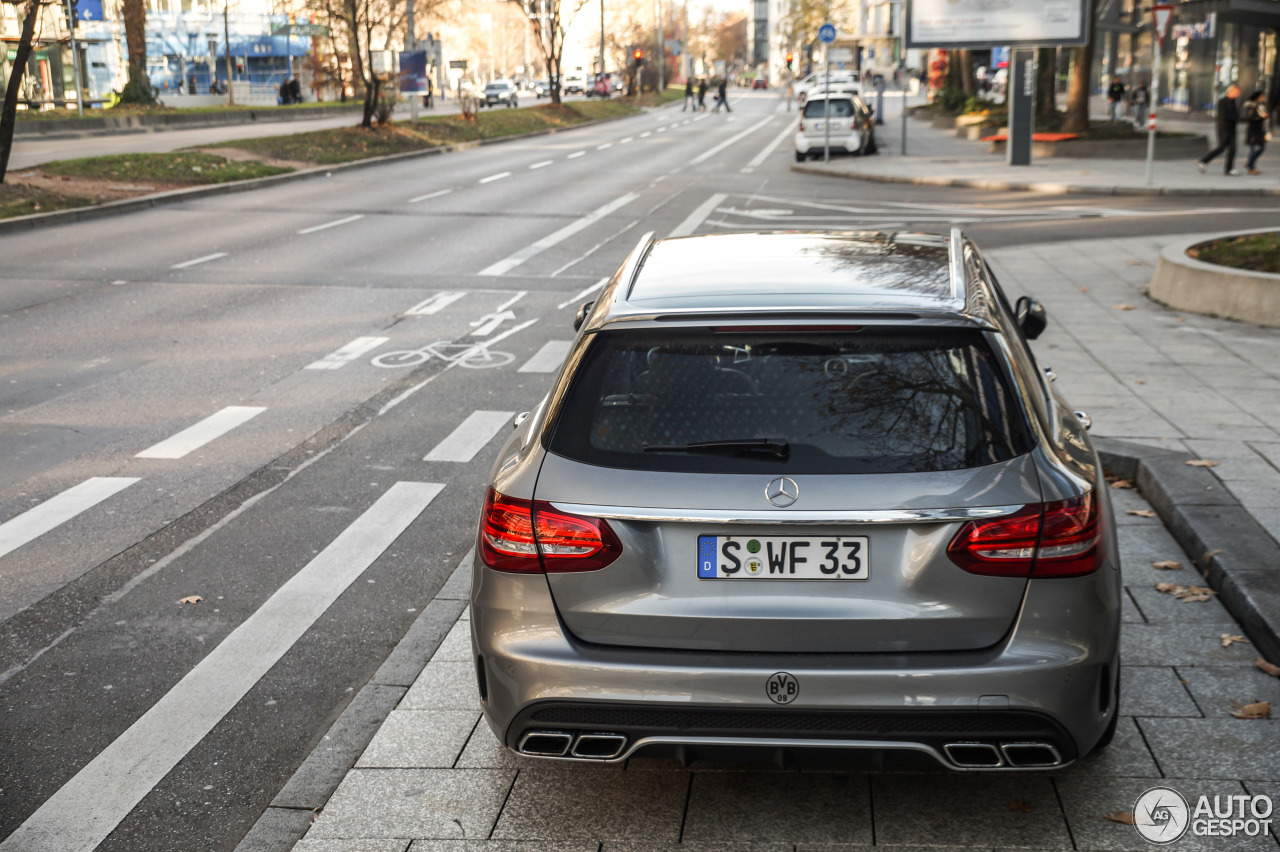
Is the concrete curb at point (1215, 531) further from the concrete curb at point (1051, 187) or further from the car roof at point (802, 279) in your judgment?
the concrete curb at point (1051, 187)

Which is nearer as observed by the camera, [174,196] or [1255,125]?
[174,196]

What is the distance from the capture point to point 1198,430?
24.9 ft

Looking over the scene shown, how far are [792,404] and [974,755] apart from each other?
0.98 m

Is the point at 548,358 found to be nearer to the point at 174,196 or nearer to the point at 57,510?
the point at 57,510

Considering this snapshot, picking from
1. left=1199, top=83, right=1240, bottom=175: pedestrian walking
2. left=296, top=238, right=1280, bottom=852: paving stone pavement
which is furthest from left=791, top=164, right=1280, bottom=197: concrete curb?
left=296, top=238, right=1280, bottom=852: paving stone pavement

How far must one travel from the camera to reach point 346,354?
1093 centimetres

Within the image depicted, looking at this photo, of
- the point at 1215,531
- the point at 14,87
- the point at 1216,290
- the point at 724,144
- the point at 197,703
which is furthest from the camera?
the point at 724,144

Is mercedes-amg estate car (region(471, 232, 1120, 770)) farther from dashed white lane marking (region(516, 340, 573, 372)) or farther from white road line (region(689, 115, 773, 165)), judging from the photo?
white road line (region(689, 115, 773, 165))

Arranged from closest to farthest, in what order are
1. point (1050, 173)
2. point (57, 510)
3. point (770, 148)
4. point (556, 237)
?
point (57, 510) → point (556, 237) → point (1050, 173) → point (770, 148)

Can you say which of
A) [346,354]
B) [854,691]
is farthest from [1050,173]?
[854,691]

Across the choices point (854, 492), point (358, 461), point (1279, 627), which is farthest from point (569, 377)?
point (358, 461)

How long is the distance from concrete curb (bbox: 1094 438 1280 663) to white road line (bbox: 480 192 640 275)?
10.0 m

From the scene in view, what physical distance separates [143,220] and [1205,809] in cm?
2071

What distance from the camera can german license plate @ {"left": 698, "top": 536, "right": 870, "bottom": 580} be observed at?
10.6ft
